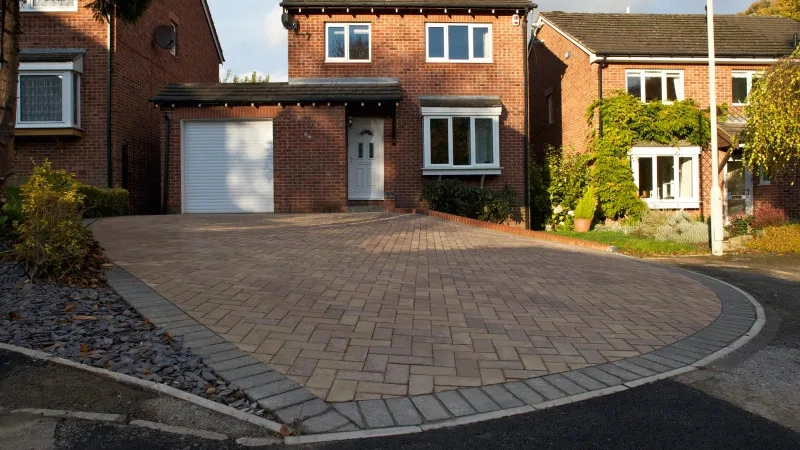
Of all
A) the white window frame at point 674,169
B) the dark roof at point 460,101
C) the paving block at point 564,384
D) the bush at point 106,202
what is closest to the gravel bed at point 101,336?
the paving block at point 564,384

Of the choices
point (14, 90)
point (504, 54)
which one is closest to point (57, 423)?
point (14, 90)

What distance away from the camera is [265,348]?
4.15 metres

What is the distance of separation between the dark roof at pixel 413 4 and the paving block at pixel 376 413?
15571 millimetres

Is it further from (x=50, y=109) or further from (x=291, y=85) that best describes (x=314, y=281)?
(x=50, y=109)

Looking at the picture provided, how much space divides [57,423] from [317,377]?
1.54 metres

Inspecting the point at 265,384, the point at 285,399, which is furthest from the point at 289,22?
the point at 285,399

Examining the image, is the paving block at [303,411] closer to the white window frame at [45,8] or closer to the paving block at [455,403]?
the paving block at [455,403]

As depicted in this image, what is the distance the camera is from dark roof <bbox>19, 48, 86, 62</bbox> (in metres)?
15.2

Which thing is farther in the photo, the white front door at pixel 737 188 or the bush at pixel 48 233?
→ the white front door at pixel 737 188

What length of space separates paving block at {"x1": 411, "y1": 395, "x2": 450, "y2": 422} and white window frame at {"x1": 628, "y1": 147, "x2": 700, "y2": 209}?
1615 cm

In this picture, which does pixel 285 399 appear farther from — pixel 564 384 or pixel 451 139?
pixel 451 139

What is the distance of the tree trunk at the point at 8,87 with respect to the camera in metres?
6.66

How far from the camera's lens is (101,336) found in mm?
A: 4121

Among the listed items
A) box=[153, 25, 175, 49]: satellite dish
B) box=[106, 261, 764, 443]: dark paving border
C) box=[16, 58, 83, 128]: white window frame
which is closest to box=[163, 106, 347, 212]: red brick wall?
box=[153, 25, 175, 49]: satellite dish
